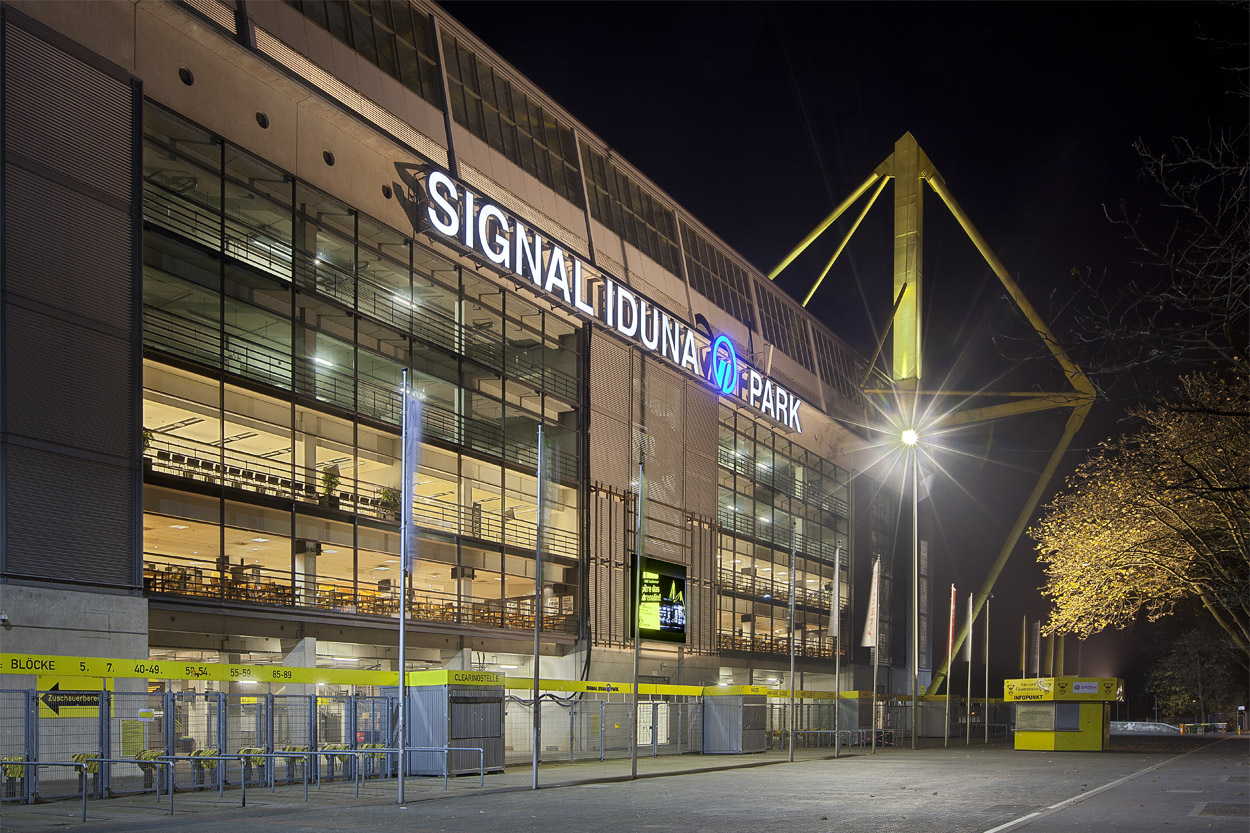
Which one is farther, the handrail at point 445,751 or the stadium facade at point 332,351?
the stadium facade at point 332,351

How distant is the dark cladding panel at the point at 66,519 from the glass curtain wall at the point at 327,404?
1.42 m

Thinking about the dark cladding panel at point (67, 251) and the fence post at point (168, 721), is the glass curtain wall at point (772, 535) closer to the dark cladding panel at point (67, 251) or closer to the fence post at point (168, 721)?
the dark cladding panel at point (67, 251)

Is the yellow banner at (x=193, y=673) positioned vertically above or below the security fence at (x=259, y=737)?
above

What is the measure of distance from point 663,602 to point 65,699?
2538cm

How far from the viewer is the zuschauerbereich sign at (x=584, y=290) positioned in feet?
124

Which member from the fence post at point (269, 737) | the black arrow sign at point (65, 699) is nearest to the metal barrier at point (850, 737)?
the fence post at point (269, 737)

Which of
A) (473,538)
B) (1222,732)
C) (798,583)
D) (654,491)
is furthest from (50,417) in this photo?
(1222,732)

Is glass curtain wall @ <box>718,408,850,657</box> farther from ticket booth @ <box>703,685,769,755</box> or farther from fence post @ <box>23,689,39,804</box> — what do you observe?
fence post @ <box>23,689,39,804</box>

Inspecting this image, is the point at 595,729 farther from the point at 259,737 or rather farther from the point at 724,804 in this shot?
the point at 724,804

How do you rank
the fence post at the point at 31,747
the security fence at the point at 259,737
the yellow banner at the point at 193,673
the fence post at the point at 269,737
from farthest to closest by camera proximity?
the fence post at the point at 269,737 < the yellow banner at the point at 193,673 < the security fence at the point at 259,737 < the fence post at the point at 31,747

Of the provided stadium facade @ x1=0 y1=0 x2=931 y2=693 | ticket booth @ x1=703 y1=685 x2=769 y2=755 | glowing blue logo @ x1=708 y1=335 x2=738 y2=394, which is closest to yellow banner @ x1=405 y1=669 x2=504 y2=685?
stadium facade @ x1=0 y1=0 x2=931 y2=693

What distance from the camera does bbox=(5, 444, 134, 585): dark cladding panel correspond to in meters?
24.9

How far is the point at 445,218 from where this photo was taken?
1470 inches

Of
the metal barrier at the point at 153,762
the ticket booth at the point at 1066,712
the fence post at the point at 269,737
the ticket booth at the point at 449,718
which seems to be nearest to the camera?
the metal barrier at the point at 153,762
